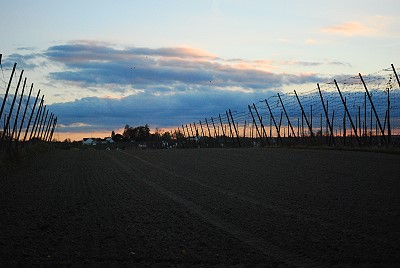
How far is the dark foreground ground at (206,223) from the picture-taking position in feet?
22.3

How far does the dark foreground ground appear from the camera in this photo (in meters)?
6.79

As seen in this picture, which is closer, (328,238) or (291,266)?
(291,266)

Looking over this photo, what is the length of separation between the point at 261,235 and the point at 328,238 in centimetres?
97

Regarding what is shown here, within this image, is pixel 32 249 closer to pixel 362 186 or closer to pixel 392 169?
pixel 362 186

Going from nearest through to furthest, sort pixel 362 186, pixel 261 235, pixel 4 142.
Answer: pixel 261 235 < pixel 362 186 < pixel 4 142

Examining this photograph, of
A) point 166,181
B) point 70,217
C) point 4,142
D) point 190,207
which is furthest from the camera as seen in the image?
point 4,142

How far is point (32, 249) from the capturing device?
7359 mm

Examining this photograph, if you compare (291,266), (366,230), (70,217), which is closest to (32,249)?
(70,217)

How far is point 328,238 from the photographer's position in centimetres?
767

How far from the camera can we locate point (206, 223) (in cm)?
927

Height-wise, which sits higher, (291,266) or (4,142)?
(4,142)

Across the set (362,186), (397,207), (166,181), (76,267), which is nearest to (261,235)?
(76,267)

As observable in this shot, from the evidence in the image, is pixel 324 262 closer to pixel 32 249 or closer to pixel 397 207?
pixel 32 249

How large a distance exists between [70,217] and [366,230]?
16.9 ft
